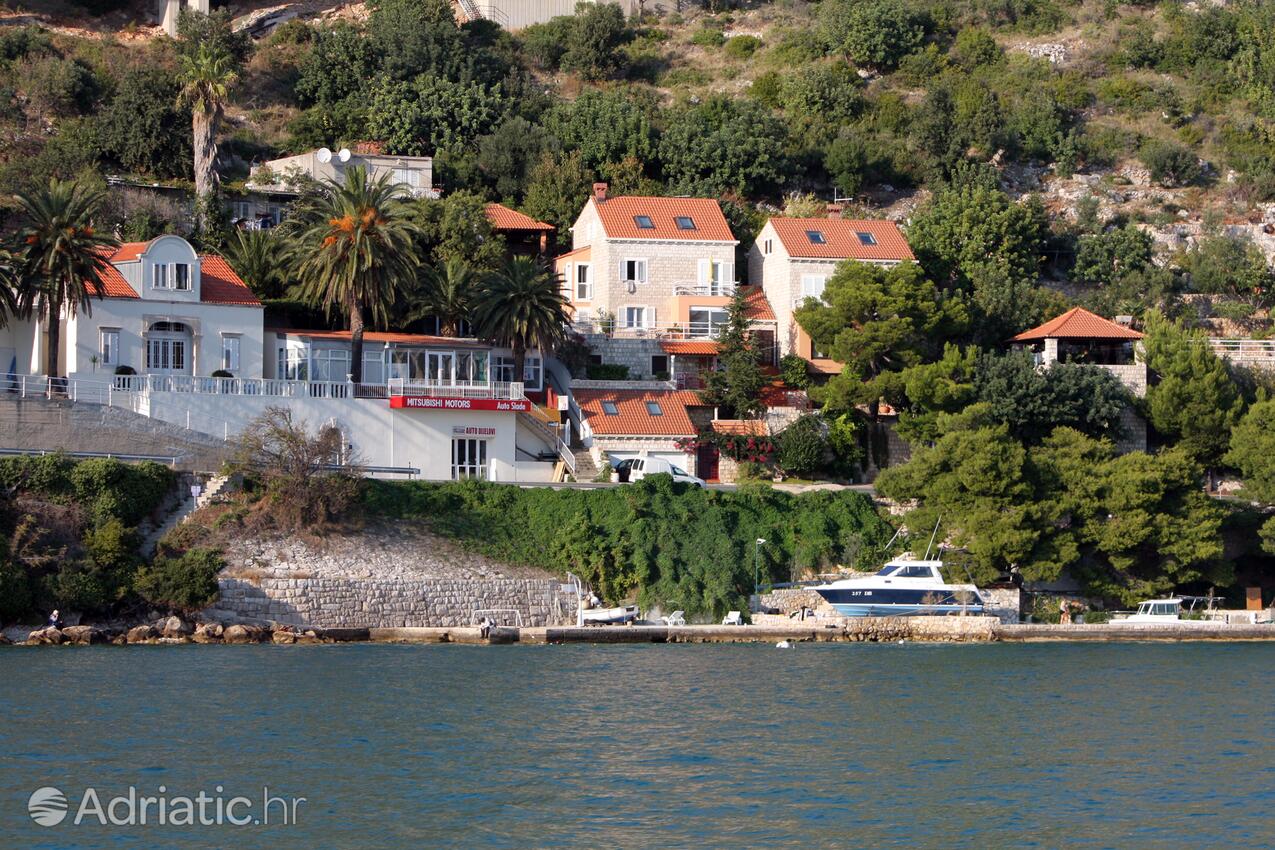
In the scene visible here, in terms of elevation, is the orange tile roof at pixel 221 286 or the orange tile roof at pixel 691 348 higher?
the orange tile roof at pixel 221 286

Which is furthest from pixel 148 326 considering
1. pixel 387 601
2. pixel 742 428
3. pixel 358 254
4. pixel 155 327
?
pixel 742 428

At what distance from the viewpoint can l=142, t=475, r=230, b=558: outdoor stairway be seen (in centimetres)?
5191

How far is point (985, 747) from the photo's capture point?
115 feet

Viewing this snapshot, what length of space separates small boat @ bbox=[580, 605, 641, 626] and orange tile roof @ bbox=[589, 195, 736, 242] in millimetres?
23101

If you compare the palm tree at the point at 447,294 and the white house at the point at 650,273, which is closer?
the palm tree at the point at 447,294

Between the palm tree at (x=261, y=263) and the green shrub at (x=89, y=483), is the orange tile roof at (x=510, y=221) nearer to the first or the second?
the palm tree at (x=261, y=263)

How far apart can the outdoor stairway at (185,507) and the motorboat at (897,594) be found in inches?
761

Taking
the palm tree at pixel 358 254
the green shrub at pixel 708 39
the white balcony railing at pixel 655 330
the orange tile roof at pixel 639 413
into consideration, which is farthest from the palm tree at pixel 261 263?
the green shrub at pixel 708 39

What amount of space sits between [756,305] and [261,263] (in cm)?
2070

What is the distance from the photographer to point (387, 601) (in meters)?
52.3

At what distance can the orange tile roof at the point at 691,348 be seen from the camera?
69.4 meters

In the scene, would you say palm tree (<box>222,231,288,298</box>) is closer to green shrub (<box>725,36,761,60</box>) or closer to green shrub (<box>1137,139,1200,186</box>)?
green shrub (<box>725,36,761,60</box>)

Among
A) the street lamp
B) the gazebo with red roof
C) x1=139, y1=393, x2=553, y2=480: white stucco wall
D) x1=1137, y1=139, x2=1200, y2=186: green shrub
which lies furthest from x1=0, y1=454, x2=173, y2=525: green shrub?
x1=1137, y1=139, x2=1200, y2=186: green shrub

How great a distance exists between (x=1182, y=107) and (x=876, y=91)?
17920 mm
